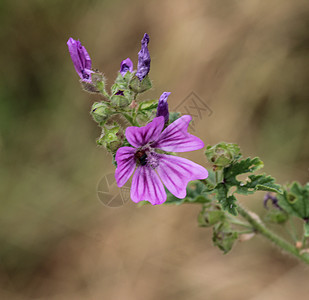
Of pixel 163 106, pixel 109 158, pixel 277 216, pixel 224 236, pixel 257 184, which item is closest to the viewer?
pixel 163 106

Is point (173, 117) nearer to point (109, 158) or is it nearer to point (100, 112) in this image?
point (100, 112)

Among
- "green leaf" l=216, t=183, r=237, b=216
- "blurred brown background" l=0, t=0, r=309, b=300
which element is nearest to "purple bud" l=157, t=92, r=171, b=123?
"green leaf" l=216, t=183, r=237, b=216

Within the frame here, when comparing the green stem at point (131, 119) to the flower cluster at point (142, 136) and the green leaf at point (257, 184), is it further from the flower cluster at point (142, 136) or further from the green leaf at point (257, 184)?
the green leaf at point (257, 184)

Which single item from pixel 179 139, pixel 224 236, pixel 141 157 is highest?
pixel 179 139

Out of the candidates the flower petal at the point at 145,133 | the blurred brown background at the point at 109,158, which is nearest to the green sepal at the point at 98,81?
the flower petal at the point at 145,133

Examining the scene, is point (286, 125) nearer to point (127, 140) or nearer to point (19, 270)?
point (127, 140)

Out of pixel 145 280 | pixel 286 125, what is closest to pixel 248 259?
pixel 145 280

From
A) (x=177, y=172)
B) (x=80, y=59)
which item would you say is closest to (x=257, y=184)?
(x=177, y=172)
